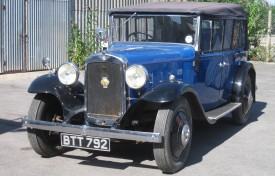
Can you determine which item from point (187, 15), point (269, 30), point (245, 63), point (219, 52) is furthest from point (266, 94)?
point (269, 30)

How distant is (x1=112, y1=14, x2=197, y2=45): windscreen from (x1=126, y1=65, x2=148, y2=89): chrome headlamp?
56.7 inches

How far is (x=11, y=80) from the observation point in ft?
40.2

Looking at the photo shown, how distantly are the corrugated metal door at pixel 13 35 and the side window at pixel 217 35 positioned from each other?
726 centimetres

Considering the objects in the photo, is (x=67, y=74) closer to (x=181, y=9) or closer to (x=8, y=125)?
(x=181, y=9)

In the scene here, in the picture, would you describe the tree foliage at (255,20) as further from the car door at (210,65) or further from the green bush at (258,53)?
the car door at (210,65)

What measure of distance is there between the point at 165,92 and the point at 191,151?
142 centimetres

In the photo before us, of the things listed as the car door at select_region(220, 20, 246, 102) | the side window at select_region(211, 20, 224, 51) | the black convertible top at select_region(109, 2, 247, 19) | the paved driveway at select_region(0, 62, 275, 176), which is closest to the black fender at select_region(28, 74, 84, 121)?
the paved driveway at select_region(0, 62, 275, 176)

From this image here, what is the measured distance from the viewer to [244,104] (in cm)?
816

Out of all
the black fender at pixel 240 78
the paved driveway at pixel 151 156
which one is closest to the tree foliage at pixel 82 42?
the paved driveway at pixel 151 156

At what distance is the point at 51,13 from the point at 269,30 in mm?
8770

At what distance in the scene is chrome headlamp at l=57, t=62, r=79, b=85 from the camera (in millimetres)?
5770

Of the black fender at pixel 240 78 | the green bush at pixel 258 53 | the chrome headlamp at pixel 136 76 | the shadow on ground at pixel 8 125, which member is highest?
the chrome headlamp at pixel 136 76

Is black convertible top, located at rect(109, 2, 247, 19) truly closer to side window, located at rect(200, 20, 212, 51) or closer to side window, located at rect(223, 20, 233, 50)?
side window, located at rect(200, 20, 212, 51)

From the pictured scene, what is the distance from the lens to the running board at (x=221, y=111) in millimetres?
6477
